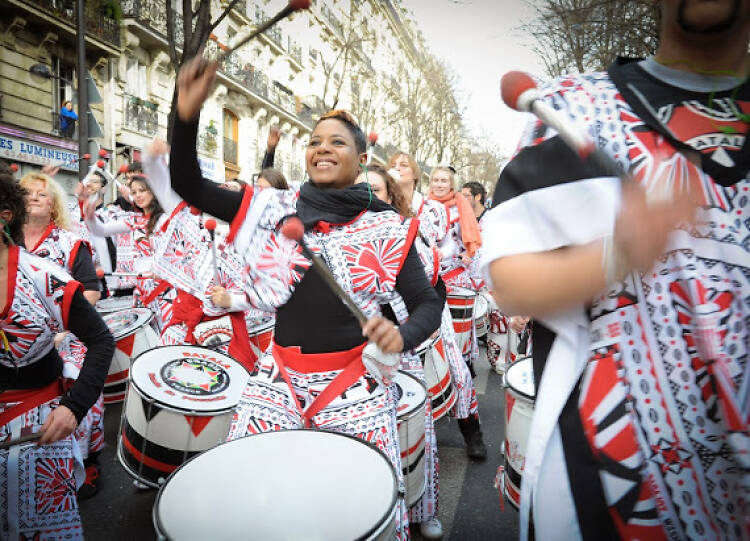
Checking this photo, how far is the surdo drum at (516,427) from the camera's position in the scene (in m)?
2.26

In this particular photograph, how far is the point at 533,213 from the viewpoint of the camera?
33.8 inches

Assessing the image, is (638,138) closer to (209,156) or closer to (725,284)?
(725,284)

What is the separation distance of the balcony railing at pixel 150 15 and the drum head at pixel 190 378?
18.8 metres

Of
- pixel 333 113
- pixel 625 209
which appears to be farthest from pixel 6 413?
pixel 625 209

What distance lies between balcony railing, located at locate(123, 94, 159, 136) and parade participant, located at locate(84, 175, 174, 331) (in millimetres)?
13929

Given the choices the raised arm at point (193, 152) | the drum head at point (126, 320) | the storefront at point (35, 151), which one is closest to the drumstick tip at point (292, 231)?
the raised arm at point (193, 152)

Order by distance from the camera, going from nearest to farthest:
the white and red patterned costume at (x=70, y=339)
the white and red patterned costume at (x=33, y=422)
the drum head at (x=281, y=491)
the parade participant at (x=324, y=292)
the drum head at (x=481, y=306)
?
the drum head at (x=281, y=491), the parade participant at (x=324, y=292), the white and red patterned costume at (x=33, y=422), the white and red patterned costume at (x=70, y=339), the drum head at (x=481, y=306)

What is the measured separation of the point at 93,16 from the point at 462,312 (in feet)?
61.1

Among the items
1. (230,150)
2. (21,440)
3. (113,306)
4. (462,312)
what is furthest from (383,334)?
(230,150)

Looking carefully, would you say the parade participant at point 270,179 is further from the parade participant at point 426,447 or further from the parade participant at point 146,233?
the parade participant at point 426,447

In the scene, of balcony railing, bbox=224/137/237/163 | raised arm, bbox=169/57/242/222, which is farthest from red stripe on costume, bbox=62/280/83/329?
balcony railing, bbox=224/137/237/163

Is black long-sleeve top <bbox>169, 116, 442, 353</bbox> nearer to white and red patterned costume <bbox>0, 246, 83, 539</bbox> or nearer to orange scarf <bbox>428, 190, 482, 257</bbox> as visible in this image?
white and red patterned costume <bbox>0, 246, 83, 539</bbox>

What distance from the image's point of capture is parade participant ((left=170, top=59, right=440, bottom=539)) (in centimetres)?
177

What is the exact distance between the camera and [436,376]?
11.2ft
